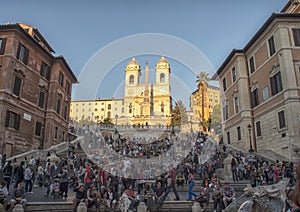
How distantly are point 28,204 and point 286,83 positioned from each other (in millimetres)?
19677

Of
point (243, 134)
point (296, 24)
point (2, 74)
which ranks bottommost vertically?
point (243, 134)

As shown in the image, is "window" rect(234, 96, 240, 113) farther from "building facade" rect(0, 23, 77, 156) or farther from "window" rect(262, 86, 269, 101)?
"building facade" rect(0, 23, 77, 156)

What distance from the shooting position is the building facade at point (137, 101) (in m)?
76.6

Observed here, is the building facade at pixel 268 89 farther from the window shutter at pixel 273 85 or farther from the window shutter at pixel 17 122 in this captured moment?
the window shutter at pixel 17 122

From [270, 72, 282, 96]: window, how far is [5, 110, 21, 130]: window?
76.9 ft

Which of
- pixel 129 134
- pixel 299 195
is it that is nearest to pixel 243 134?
pixel 129 134

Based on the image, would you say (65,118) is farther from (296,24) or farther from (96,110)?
(96,110)

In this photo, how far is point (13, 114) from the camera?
22125 mm

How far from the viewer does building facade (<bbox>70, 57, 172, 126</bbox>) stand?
7662 centimetres

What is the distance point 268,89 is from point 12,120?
23727mm

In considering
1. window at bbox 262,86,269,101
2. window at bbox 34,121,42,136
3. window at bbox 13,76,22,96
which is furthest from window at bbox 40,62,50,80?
window at bbox 262,86,269,101

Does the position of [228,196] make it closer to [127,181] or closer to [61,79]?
[127,181]

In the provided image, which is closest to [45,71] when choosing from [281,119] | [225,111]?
[225,111]

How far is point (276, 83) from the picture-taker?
2162 cm
